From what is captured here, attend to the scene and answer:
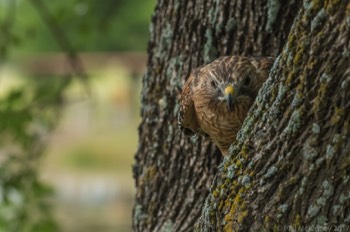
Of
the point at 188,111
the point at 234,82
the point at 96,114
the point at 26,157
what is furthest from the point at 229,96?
the point at 96,114

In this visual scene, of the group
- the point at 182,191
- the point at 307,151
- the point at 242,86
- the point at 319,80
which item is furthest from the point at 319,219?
the point at 182,191

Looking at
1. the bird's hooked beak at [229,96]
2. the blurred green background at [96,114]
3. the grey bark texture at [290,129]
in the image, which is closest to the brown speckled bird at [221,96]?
the bird's hooked beak at [229,96]

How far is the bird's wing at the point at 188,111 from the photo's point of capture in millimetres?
3496

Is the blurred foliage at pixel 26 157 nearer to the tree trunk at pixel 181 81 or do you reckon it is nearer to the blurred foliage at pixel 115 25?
the tree trunk at pixel 181 81

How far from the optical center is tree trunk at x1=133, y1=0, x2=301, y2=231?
135 inches

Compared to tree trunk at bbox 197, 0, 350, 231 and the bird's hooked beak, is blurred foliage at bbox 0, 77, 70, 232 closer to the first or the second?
the bird's hooked beak

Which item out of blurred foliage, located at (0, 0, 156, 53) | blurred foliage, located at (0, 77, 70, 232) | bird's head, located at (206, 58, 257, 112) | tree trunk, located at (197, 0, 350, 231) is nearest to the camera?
tree trunk, located at (197, 0, 350, 231)

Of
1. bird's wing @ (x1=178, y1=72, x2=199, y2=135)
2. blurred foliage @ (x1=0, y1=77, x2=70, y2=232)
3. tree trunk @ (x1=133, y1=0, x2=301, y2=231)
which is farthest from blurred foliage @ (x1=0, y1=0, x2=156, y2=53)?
bird's wing @ (x1=178, y1=72, x2=199, y2=135)

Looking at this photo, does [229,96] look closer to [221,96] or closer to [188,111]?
[221,96]

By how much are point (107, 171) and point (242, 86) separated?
11301 millimetres

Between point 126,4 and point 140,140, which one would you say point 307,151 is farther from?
point 126,4

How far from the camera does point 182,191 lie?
11.9 ft

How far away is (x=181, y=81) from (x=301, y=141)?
132cm

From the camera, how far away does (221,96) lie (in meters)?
3.45
